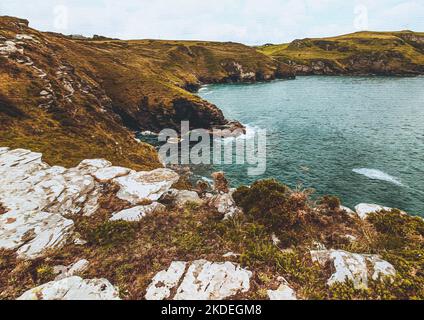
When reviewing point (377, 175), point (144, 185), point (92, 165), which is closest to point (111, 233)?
point (144, 185)

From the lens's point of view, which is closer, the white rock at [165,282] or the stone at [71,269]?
the white rock at [165,282]

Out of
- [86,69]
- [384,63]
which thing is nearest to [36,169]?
[86,69]

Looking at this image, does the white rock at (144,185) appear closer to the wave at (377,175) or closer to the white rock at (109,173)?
the white rock at (109,173)

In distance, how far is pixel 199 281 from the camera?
12.5m

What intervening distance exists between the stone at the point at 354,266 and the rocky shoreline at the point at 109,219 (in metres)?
0.04

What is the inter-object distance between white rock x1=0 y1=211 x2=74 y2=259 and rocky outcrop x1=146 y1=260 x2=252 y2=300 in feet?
24.6

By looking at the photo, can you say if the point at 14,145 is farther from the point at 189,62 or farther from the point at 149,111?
the point at 189,62

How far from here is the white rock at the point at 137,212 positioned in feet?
59.8

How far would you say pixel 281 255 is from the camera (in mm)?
14312

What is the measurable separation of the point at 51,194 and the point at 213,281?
1495 cm

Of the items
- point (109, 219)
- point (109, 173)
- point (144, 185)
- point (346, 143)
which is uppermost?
point (109, 173)

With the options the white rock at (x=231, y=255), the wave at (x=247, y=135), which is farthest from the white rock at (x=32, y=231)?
the wave at (x=247, y=135)

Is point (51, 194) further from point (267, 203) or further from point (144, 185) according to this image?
point (267, 203)

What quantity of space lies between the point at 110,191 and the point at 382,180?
38.2 metres
